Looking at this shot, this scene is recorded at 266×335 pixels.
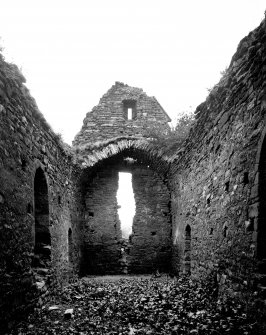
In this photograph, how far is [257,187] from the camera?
13.1 feet

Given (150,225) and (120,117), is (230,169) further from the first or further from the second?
(120,117)

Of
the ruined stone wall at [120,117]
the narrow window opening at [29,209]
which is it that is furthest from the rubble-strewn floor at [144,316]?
the ruined stone wall at [120,117]

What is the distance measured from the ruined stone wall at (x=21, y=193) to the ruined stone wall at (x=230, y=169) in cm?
339

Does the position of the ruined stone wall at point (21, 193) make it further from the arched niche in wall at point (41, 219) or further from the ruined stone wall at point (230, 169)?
the ruined stone wall at point (230, 169)

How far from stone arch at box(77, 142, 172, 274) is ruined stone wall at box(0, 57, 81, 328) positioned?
14.9 feet

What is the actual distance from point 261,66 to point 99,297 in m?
5.45

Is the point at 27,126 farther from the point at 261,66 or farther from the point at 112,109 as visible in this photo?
the point at 112,109

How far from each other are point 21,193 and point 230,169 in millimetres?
3698

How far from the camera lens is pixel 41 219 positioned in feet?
21.4

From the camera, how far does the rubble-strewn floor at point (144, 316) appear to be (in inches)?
153

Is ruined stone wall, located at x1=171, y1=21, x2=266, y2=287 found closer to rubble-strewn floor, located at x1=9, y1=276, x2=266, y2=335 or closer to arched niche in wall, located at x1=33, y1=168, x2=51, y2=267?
rubble-strewn floor, located at x1=9, y1=276, x2=266, y2=335

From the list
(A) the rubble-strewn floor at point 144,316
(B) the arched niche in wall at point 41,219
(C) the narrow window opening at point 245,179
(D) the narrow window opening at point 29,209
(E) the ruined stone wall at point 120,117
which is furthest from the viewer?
(E) the ruined stone wall at point 120,117

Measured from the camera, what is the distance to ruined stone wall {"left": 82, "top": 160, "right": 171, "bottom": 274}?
39.1 feet

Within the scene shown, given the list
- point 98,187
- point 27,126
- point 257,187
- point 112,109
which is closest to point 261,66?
point 257,187
